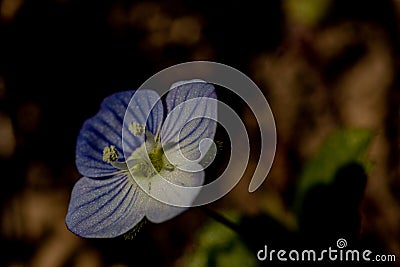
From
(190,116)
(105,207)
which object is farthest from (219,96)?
(105,207)

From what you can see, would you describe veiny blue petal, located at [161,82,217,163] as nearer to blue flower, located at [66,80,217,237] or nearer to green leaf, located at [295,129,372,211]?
blue flower, located at [66,80,217,237]

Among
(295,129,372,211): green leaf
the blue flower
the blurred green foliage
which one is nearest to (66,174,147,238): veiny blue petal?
the blue flower

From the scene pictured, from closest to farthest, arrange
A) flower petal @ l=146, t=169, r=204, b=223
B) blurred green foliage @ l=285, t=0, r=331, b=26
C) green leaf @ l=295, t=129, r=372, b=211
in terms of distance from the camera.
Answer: flower petal @ l=146, t=169, r=204, b=223
green leaf @ l=295, t=129, r=372, b=211
blurred green foliage @ l=285, t=0, r=331, b=26

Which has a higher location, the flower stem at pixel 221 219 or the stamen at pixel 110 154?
the stamen at pixel 110 154

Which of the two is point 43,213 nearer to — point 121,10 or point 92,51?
point 92,51

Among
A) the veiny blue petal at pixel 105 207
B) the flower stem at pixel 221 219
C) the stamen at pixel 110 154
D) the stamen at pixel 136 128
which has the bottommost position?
the veiny blue petal at pixel 105 207

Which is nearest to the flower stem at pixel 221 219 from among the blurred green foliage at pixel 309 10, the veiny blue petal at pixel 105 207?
the veiny blue petal at pixel 105 207

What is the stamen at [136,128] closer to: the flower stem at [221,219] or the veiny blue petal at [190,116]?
the veiny blue petal at [190,116]
